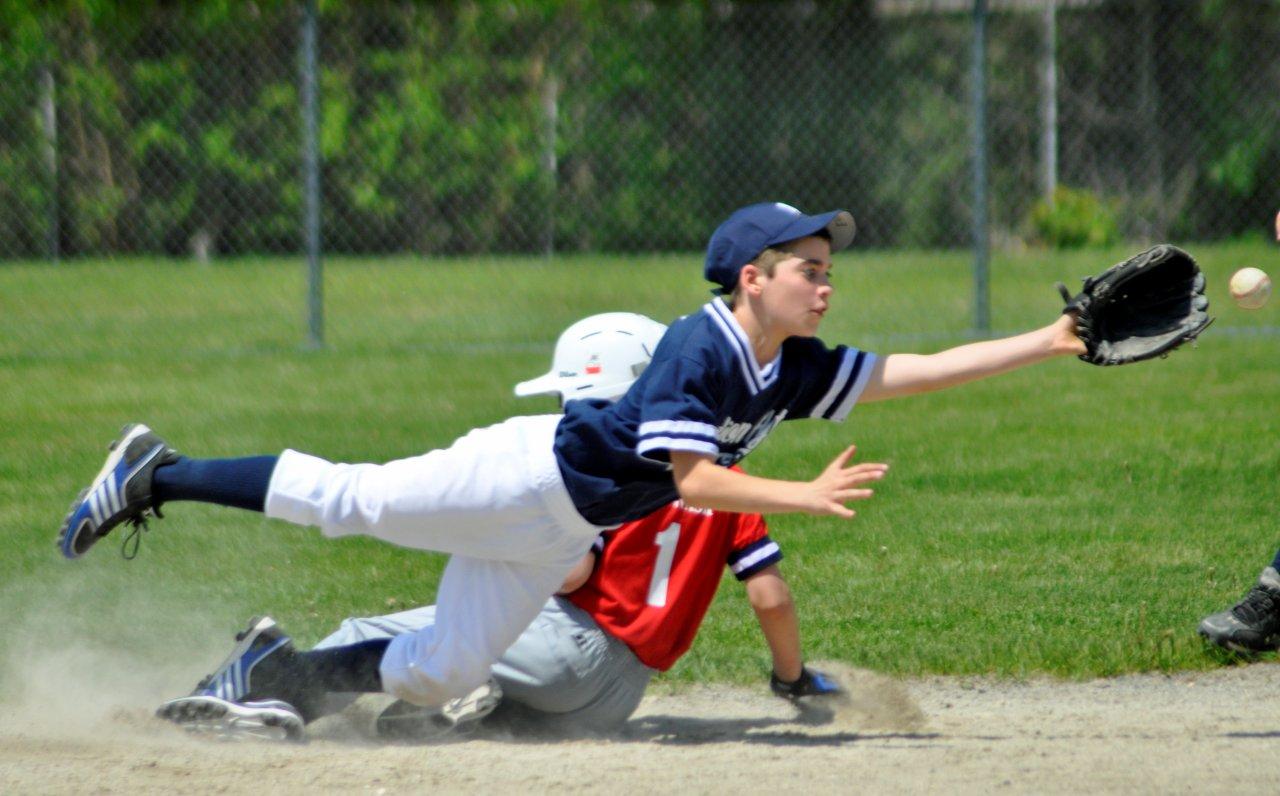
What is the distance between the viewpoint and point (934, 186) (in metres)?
14.2

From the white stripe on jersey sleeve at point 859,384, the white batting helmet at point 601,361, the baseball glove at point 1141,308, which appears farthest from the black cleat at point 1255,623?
the white batting helmet at point 601,361

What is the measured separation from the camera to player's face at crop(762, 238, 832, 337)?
12.8ft

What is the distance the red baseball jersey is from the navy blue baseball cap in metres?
0.64

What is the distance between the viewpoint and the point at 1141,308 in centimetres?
435

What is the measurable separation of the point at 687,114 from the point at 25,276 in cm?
559

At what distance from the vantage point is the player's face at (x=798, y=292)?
391cm

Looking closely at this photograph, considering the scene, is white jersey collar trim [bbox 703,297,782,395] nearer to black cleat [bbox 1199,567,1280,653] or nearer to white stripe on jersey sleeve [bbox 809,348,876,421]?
white stripe on jersey sleeve [bbox 809,348,876,421]

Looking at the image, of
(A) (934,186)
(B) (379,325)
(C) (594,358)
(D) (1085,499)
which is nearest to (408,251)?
(B) (379,325)

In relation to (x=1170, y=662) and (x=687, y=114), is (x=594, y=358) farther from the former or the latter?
(x=687, y=114)

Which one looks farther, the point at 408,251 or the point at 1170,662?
the point at 408,251

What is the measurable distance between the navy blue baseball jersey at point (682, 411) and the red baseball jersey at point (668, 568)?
0.22 metres

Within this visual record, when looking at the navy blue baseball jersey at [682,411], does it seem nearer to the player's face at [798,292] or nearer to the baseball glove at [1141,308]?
the player's face at [798,292]

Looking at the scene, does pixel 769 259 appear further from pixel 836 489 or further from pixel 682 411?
pixel 836 489

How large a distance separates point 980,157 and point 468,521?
25.0 feet
